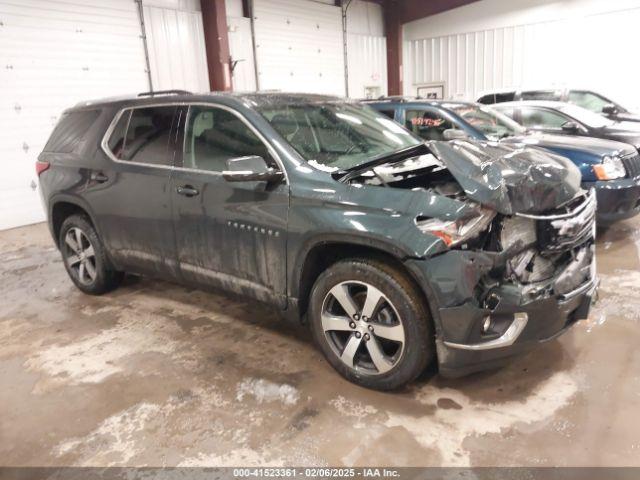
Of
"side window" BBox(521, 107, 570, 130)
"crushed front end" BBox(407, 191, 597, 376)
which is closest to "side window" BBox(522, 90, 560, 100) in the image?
"side window" BBox(521, 107, 570, 130)

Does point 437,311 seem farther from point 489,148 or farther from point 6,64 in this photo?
point 6,64

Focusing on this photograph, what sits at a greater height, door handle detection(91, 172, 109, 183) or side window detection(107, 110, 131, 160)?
side window detection(107, 110, 131, 160)

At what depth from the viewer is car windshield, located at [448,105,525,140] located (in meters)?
5.89

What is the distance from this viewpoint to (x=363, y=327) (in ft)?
8.53

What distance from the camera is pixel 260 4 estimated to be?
10672 mm

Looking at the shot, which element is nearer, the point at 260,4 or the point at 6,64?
the point at 6,64

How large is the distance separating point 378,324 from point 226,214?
1.17m

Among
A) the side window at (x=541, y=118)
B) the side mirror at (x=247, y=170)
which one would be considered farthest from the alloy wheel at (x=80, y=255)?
the side window at (x=541, y=118)

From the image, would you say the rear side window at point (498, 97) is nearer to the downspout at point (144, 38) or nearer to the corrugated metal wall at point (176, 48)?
the corrugated metal wall at point (176, 48)

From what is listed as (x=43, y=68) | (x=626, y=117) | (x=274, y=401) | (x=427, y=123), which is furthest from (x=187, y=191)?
(x=626, y=117)

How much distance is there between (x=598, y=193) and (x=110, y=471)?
4603 millimetres

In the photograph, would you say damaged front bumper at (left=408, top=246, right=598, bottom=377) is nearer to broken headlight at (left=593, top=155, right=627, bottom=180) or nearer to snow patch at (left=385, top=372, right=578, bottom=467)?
snow patch at (left=385, top=372, right=578, bottom=467)

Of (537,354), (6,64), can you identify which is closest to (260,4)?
(6,64)

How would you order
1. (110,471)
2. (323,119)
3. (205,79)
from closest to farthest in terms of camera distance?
(110,471) < (323,119) < (205,79)
